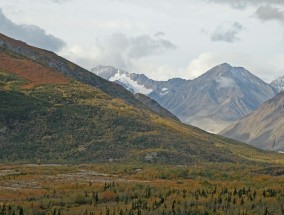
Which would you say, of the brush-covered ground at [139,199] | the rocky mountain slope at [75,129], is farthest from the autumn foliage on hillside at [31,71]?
the brush-covered ground at [139,199]

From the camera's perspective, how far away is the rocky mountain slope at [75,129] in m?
113

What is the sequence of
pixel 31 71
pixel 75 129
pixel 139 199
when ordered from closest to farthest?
pixel 139 199 → pixel 75 129 → pixel 31 71

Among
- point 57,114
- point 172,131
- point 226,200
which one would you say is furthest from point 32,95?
point 226,200

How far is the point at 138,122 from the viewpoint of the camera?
139 m

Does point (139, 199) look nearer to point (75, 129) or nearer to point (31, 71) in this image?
point (75, 129)

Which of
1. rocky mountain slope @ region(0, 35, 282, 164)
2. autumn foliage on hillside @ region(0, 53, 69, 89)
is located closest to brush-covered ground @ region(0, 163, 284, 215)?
rocky mountain slope @ region(0, 35, 282, 164)

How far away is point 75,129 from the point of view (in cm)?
12431

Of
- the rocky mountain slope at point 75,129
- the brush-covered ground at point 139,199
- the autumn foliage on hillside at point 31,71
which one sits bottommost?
the brush-covered ground at point 139,199

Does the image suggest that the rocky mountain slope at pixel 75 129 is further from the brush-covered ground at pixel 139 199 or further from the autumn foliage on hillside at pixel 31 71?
the brush-covered ground at pixel 139 199

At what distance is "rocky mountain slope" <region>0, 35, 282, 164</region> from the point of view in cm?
11271

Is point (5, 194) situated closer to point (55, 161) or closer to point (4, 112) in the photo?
point (55, 161)

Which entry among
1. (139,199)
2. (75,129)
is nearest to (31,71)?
(75,129)

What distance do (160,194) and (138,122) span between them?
96168 mm

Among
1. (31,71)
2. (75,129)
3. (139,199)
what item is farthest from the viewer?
(31,71)
